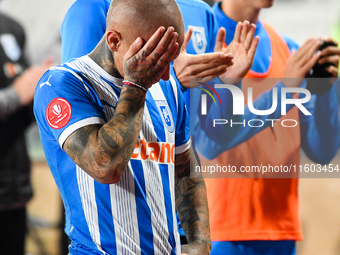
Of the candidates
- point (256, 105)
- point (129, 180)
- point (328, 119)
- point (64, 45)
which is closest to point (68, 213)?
point (129, 180)

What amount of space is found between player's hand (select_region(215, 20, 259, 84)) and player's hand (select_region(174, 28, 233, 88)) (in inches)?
5.8

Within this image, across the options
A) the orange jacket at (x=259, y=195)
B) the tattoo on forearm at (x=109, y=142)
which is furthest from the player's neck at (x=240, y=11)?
the tattoo on forearm at (x=109, y=142)

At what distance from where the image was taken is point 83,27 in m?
1.30

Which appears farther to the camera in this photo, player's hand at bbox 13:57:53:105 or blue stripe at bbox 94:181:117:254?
player's hand at bbox 13:57:53:105

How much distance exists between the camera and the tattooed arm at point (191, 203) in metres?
1.18

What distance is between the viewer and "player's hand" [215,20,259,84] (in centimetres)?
151

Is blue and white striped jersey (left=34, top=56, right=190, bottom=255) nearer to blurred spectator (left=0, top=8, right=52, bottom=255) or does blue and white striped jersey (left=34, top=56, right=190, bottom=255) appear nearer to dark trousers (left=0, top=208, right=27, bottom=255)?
blurred spectator (left=0, top=8, right=52, bottom=255)

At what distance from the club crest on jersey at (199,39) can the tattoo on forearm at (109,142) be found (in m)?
0.74

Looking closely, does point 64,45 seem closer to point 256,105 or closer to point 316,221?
point 256,105

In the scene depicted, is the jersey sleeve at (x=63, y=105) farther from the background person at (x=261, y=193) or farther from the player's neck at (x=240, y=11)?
the player's neck at (x=240, y=11)

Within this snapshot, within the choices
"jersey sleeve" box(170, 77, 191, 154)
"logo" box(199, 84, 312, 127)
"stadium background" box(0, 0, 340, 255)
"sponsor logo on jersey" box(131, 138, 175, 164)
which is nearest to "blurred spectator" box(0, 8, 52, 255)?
"stadium background" box(0, 0, 340, 255)

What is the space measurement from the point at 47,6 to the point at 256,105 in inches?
122

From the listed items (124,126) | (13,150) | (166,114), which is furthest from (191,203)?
(13,150)

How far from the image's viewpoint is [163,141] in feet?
3.58
